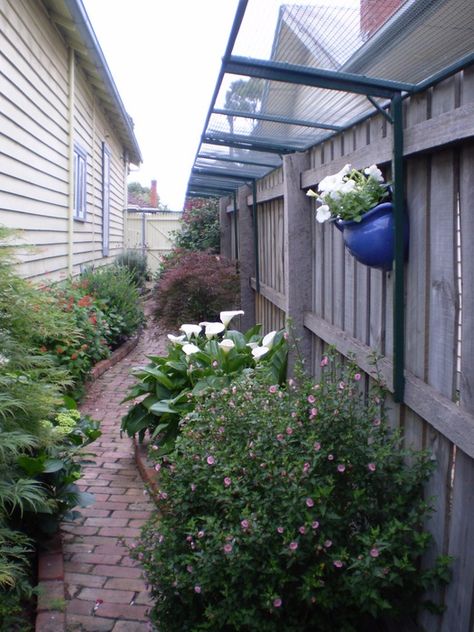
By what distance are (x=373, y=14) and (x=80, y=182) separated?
955cm

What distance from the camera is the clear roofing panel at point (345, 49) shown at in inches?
91.4

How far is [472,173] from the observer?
6.86ft

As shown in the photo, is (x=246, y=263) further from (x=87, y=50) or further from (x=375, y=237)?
(x=375, y=237)

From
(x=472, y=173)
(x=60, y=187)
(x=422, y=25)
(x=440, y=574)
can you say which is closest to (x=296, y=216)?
(x=422, y=25)

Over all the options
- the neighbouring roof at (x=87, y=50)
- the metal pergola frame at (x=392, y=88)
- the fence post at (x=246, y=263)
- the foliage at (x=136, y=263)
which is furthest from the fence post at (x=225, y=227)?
the metal pergola frame at (x=392, y=88)

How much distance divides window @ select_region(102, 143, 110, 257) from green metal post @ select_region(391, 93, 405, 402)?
41.3 feet

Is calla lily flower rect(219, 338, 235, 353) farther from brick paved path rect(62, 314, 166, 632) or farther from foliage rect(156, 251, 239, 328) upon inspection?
foliage rect(156, 251, 239, 328)

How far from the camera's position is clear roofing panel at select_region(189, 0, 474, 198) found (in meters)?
2.32

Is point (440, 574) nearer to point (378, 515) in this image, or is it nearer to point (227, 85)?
point (378, 515)

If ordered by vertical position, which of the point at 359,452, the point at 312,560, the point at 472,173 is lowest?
the point at 312,560

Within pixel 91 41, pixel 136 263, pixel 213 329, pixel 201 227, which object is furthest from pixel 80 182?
pixel 213 329

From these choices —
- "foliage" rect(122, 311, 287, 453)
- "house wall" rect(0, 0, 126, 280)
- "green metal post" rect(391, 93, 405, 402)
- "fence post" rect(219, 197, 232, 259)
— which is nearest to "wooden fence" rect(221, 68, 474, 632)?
"green metal post" rect(391, 93, 405, 402)

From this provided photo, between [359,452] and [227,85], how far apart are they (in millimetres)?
2525

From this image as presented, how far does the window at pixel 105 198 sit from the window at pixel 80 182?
8.87 feet
